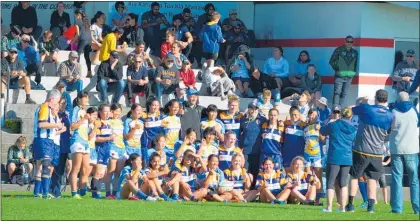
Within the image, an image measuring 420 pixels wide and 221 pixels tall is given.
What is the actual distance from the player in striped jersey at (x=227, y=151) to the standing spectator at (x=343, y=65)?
680 centimetres

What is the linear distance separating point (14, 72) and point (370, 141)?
10.1 metres

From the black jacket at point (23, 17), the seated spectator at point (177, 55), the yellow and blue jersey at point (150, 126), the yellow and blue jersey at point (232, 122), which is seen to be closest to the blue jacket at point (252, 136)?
the yellow and blue jersey at point (232, 122)

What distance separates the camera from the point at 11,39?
29.2m

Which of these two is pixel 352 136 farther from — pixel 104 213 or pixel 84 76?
pixel 84 76

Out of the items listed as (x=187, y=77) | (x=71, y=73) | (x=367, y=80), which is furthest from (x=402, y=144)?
(x=367, y=80)

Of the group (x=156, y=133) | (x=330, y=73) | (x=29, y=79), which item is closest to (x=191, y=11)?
(x=330, y=73)

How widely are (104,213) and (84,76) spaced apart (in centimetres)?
1069

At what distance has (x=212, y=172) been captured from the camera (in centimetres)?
2297

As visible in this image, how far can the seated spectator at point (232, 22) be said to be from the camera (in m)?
31.1

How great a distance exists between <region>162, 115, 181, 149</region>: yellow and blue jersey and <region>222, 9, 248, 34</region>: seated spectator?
23.2 feet

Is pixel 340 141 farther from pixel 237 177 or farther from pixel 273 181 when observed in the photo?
pixel 237 177

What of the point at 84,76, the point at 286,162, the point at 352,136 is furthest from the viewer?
the point at 84,76

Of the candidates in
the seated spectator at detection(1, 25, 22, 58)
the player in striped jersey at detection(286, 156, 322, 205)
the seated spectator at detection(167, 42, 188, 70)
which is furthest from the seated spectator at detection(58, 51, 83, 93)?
the player in striped jersey at detection(286, 156, 322, 205)

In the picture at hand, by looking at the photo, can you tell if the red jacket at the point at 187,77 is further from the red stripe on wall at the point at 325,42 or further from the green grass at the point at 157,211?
the green grass at the point at 157,211
